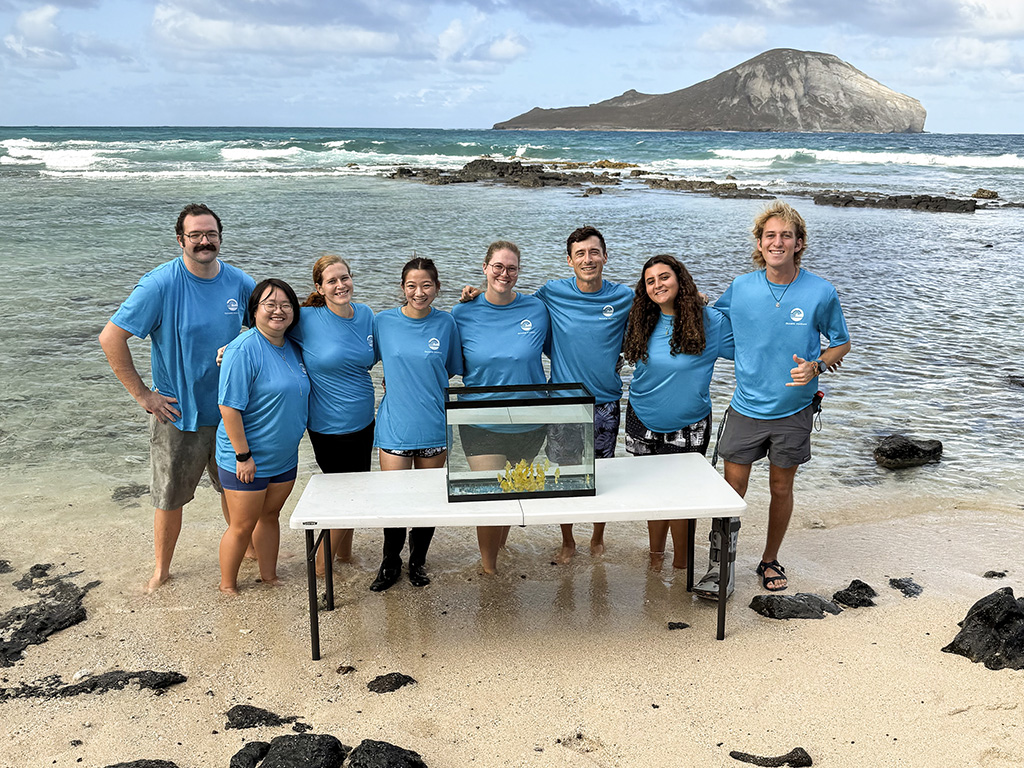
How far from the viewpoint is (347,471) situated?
16.0 feet

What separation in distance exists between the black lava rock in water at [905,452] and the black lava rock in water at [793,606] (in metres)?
2.61

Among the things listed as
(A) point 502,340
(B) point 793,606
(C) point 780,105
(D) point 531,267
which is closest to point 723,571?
(B) point 793,606

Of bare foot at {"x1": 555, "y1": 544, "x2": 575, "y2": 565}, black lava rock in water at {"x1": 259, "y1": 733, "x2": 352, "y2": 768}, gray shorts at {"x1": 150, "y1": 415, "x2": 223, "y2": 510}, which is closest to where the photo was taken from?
black lava rock in water at {"x1": 259, "y1": 733, "x2": 352, "y2": 768}

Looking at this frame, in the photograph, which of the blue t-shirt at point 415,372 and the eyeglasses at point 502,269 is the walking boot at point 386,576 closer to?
the blue t-shirt at point 415,372

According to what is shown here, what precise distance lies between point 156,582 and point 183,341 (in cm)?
144

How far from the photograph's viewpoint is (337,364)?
4660mm

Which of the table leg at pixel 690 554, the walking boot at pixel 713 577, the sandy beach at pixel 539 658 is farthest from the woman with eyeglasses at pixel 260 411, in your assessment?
the walking boot at pixel 713 577

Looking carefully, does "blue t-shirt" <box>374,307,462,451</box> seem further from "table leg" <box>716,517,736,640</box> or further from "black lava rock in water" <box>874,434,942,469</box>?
"black lava rock in water" <box>874,434,942,469</box>

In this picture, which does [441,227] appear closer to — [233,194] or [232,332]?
[233,194]

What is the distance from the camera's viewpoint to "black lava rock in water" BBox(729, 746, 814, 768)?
337 cm

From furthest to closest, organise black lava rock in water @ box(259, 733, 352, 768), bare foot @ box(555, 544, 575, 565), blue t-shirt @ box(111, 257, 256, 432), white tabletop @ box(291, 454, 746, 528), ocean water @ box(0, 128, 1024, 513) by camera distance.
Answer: ocean water @ box(0, 128, 1024, 513)
bare foot @ box(555, 544, 575, 565)
blue t-shirt @ box(111, 257, 256, 432)
white tabletop @ box(291, 454, 746, 528)
black lava rock in water @ box(259, 733, 352, 768)

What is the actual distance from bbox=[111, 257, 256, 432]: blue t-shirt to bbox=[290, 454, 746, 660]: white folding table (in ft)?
2.87

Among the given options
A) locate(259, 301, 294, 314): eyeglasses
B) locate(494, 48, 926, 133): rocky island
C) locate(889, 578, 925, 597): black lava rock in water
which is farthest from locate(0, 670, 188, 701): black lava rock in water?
locate(494, 48, 926, 133): rocky island

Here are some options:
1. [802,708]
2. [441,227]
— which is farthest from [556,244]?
[802,708]
